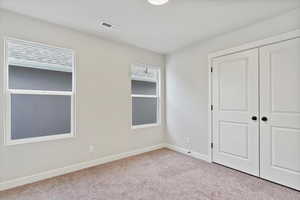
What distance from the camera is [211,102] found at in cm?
321

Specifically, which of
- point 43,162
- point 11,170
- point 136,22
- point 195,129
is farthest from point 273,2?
point 11,170

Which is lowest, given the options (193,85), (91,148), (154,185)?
(154,185)

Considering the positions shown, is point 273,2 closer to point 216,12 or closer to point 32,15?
point 216,12

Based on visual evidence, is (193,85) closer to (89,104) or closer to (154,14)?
(154,14)

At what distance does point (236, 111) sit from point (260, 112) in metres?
0.38

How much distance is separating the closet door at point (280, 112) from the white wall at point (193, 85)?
410 mm

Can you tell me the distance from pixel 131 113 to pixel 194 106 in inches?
58.6

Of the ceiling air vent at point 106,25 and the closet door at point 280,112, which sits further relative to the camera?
the ceiling air vent at point 106,25

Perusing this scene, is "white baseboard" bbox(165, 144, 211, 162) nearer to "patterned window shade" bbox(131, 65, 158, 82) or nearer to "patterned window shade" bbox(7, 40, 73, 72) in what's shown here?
"patterned window shade" bbox(131, 65, 158, 82)

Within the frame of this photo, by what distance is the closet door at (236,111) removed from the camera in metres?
2.60

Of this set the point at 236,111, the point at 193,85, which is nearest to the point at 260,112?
the point at 236,111

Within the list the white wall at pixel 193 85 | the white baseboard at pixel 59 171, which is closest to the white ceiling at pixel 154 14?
the white wall at pixel 193 85

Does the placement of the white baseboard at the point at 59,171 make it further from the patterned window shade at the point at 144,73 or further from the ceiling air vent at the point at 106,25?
the ceiling air vent at the point at 106,25

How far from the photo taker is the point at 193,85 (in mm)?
3576
